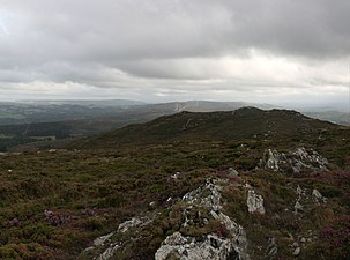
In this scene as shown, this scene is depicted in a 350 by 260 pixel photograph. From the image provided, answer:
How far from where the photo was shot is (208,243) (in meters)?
17.8

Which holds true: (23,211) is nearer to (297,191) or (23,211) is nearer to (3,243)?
(3,243)

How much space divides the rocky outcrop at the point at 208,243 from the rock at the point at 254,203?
206 cm

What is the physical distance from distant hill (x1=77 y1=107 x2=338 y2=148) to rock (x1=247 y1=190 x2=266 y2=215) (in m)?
87.4

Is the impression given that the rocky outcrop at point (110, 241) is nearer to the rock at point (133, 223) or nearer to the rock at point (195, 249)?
the rock at point (133, 223)

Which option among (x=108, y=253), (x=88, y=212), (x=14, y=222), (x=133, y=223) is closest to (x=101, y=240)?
(x=133, y=223)

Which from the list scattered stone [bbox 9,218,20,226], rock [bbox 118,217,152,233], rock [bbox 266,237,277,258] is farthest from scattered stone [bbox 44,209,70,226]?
rock [bbox 266,237,277,258]

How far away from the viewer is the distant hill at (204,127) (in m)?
119

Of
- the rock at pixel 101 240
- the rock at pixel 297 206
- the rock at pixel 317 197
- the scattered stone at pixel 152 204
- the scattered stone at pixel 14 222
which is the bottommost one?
the scattered stone at pixel 14 222

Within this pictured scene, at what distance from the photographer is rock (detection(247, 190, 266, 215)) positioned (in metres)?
23.0

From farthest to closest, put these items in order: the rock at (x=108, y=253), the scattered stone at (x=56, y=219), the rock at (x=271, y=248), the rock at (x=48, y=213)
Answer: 1. the rock at (x=48, y=213)
2. the scattered stone at (x=56, y=219)
3. the rock at (x=108, y=253)
4. the rock at (x=271, y=248)

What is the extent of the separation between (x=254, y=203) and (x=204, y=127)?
116447 mm

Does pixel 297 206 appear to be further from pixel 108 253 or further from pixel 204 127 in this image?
pixel 204 127

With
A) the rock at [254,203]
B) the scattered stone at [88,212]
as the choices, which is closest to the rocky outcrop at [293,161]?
the rock at [254,203]

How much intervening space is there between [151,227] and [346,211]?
1163 centimetres
